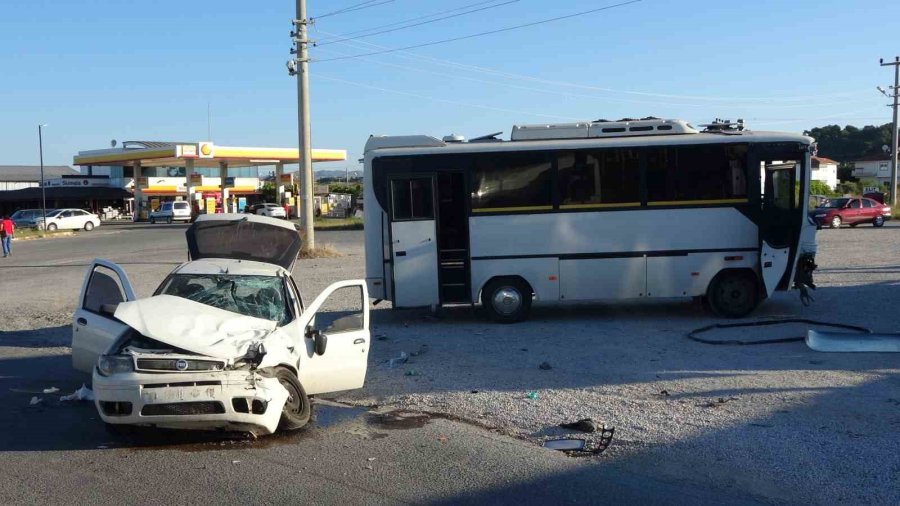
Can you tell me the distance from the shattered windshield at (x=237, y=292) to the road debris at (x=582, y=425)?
2981 mm

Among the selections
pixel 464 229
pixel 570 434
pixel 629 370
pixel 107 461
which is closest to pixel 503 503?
pixel 570 434

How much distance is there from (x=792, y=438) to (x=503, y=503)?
307 centimetres

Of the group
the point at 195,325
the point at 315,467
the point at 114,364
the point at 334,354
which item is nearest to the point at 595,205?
the point at 334,354

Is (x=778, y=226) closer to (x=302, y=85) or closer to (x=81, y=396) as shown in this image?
(x=81, y=396)

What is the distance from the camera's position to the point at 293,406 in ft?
26.1

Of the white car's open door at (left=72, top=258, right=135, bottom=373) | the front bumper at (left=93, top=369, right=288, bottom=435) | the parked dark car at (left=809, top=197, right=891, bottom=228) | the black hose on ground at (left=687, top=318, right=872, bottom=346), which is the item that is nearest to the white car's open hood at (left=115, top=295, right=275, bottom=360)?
the front bumper at (left=93, top=369, right=288, bottom=435)

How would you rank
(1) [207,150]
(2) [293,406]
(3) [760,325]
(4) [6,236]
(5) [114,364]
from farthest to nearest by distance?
1. (1) [207,150]
2. (4) [6,236]
3. (3) [760,325]
4. (2) [293,406]
5. (5) [114,364]

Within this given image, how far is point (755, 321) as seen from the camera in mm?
14195

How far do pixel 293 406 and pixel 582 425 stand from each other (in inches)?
107

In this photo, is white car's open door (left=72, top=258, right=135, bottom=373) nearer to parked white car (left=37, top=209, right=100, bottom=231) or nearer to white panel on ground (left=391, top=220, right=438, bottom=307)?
white panel on ground (left=391, top=220, right=438, bottom=307)

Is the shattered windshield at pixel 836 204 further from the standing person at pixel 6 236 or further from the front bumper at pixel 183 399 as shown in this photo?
the front bumper at pixel 183 399

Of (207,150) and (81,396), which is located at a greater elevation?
(207,150)

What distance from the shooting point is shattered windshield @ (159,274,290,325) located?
28.6 feet

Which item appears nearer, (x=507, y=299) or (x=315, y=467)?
(x=315, y=467)
